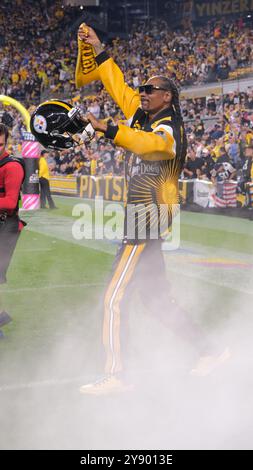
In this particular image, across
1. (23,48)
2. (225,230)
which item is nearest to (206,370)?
(225,230)

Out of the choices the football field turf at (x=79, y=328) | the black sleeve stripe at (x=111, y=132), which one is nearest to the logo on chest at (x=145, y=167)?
the black sleeve stripe at (x=111, y=132)

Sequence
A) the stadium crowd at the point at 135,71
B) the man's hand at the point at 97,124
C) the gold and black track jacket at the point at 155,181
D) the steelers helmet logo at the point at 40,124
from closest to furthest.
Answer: the man's hand at the point at 97,124 → the steelers helmet logo at the point at 40,124 → the gold and black track jacket at the point at 155,181 → the stadium crowd at the point at 135,71

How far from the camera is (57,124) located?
4.30 meters

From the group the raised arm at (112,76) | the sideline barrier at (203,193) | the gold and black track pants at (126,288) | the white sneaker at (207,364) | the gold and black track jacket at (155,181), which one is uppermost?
the sideline barrier at (203,193)

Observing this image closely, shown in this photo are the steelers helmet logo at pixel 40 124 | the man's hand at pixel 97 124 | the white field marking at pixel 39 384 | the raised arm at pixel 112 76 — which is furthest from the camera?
the raised arm at pixel 112 76

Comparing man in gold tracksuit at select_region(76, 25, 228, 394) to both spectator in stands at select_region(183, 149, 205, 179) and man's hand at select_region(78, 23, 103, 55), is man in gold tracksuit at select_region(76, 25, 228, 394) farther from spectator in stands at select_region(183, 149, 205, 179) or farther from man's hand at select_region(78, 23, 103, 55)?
spectator in stands at select_region(183, 149, 205, 179)

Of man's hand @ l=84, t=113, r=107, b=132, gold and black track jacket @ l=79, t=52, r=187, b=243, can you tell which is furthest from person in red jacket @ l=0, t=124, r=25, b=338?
man's hand @ l=84, t=113, r=107, b=132

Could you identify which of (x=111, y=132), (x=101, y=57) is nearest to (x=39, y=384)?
(x=111, y=132)

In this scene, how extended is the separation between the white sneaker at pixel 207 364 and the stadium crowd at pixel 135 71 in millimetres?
13365

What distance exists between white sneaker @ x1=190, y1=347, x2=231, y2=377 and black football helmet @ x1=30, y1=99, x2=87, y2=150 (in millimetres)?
1799

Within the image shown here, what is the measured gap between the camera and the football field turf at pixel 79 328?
4.04 m

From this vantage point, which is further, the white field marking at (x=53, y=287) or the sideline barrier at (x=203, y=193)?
the sideline barrier at (x=203, y=193)

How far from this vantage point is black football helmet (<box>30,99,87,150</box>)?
13.9 ft

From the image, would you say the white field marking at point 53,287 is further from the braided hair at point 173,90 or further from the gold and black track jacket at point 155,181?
the braided hair at point 173,90
